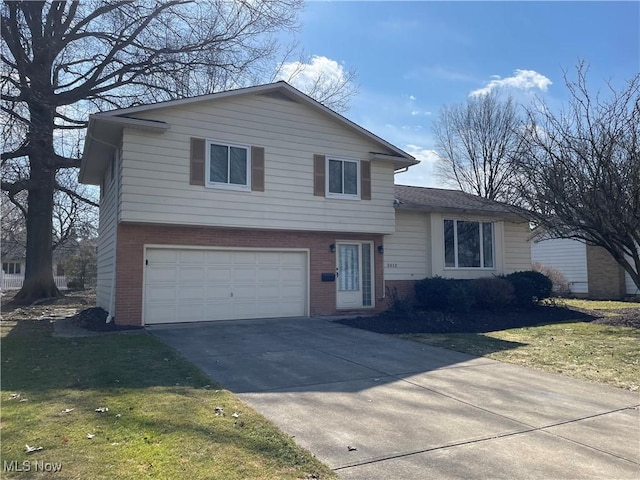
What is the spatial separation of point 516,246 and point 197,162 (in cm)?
1269

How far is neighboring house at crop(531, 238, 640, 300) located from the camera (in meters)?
25.1

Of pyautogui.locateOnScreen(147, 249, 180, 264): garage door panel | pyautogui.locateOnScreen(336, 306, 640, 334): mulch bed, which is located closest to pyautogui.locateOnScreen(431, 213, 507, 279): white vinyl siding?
pyautogui.locateOnScreen(336, 306, 640, 334): mulch bed

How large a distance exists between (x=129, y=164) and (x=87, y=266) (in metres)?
26.5

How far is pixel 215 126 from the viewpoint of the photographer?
13.3 meters

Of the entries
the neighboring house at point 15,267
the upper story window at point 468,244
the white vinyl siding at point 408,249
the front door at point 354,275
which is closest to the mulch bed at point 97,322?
the front door at point 354,275

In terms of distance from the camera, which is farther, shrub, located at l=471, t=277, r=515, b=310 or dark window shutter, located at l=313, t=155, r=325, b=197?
shrub, located at l=471, t=277, r=515, b=310

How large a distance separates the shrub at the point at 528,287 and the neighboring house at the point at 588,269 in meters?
8.61

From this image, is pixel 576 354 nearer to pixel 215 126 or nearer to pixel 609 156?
pixel 609 156

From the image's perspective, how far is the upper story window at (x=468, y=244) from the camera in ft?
57.5

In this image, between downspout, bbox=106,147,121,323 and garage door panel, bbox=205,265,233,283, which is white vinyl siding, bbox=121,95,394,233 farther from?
garage door panel, bbox=205,265,233,283

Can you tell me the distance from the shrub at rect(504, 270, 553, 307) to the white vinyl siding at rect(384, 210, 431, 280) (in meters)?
3.15

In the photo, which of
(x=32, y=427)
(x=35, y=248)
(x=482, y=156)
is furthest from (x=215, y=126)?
(x=482, y=156)

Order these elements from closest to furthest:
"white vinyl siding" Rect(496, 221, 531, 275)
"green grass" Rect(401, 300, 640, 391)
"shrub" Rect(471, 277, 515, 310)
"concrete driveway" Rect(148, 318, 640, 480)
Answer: "concrete driveway" Rect(148, 318, 640, 480), "green grass" Rect(401, 300, 640, 391), "shrub" Rect(471, 277, 515, 310), "white vinyl siding" Rect(496, 221, 531, 275)

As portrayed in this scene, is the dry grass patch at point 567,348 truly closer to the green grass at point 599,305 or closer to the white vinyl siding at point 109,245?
the green grass at point 599,305
